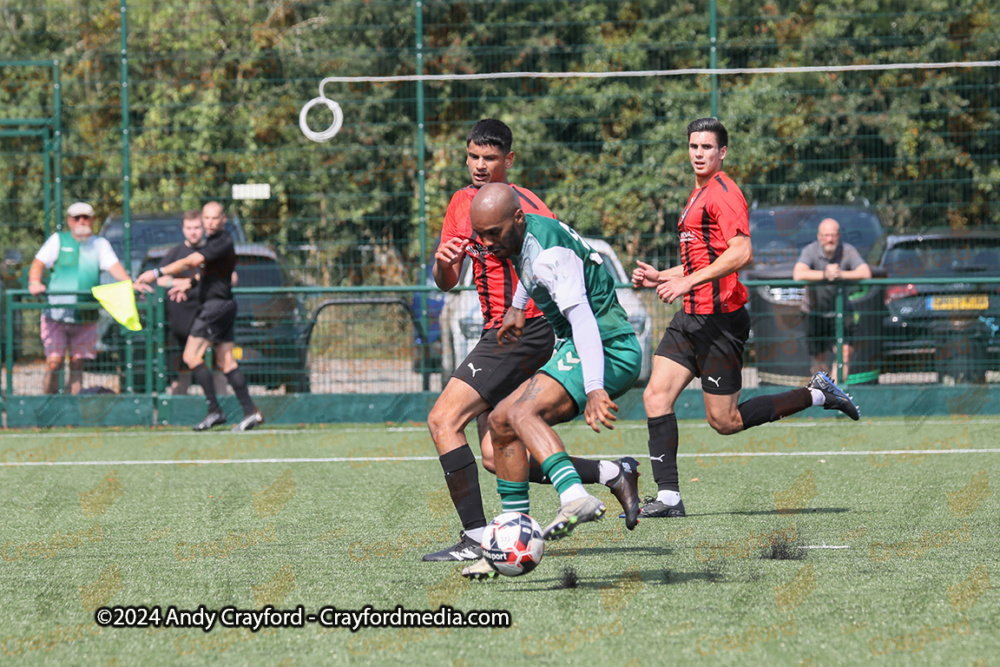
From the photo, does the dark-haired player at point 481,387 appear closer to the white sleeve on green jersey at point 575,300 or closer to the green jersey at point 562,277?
the green jersey at point 562,277

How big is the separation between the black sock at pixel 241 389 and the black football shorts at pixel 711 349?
5745 millimetres

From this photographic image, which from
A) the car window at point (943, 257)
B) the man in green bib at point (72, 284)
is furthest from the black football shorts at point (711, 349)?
the man in green bib at point (72, 284)

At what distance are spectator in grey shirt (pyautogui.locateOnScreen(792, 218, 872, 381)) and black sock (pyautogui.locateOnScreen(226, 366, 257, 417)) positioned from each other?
5.13 m

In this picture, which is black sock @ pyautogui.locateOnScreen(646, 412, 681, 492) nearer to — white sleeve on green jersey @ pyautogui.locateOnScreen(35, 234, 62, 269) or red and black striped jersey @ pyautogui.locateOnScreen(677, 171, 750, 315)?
red and black striped jersey @ pyautogui.locateOnScreen(677, 171, 750, 315)

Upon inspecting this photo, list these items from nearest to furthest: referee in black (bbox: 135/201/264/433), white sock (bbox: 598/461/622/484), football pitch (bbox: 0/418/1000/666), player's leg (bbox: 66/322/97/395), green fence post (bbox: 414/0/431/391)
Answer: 1. football pitch (bbox: 0/418/1000/666)
2. white sock (bbox: 598/461/622/484)
3. referee in black (bbox: 135/201/264/433)
4. player's leg (bbox: 66/322/97/395)
5. green fence post (bbox: 414/0/431/391)

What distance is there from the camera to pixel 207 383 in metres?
12.4

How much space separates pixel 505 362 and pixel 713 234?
192cm

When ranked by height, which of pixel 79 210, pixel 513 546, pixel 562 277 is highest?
pixel 79 210

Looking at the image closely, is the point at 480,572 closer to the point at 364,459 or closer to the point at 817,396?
the point at 817,396

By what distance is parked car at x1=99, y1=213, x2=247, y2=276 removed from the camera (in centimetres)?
1426

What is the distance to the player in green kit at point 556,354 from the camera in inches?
203

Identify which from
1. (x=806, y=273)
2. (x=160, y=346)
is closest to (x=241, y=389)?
(x=160, y=346)

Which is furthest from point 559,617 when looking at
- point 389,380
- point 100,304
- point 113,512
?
point 100,304

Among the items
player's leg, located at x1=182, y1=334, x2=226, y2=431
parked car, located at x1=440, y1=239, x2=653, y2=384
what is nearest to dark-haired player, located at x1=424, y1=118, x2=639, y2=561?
parked car, located at x1=440, y1=239, x2=653, y2=384
